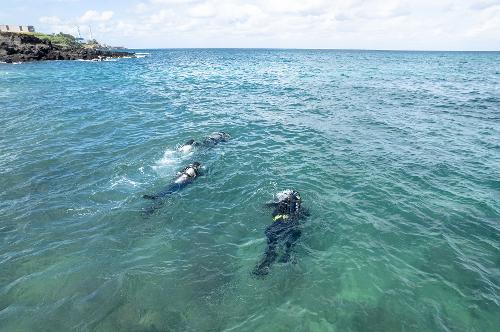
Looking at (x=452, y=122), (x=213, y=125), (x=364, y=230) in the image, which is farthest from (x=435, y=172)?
(x=213, y=125)

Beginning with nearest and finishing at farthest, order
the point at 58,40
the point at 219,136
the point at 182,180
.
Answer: the point at 182,180 < the point at 219,136 < the point at 58,40

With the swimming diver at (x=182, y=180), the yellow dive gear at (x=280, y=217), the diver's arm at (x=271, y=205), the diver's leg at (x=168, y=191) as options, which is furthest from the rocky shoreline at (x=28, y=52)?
the yellow dive gear at (x=280, y=217)

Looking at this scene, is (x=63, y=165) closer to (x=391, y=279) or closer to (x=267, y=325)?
(x=267, y=325)

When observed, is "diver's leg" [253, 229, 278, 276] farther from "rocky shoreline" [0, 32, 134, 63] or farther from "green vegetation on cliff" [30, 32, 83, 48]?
"green vegetation on cliff" [30, 32, 83, 48]

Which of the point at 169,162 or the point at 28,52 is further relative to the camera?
the point at 28,52

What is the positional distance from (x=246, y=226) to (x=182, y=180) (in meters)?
5.07

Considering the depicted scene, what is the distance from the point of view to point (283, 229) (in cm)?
1362

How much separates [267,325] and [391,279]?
4859 mm

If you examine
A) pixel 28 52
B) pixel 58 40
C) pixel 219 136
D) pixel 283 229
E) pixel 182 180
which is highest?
pixel 58 40

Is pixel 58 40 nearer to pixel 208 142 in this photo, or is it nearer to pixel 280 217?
pixel 208 142

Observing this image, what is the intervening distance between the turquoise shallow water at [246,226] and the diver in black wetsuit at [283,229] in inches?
17.2

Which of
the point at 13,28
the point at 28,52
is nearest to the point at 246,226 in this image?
the point at 28,52

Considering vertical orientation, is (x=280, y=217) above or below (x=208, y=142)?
below

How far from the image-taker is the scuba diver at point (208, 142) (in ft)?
73.8
